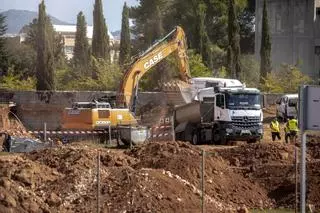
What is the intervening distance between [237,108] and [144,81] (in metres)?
26.9

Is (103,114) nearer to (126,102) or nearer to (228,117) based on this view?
(126,102)

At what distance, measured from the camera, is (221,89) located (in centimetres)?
4056

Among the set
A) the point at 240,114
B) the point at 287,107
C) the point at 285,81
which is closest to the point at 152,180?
the point at 240,114

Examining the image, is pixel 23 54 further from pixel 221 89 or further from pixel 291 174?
pixel 291 174

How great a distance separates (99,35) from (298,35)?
75.3 feet

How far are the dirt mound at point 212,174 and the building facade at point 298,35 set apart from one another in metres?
56.6

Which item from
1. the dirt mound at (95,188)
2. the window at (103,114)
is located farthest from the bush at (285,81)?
the dirt mound at (95,188)

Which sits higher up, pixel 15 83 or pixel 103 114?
pixel 15 83

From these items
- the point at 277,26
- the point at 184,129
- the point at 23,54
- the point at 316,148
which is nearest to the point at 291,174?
the point at 316,148

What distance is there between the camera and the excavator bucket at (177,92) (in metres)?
52.5

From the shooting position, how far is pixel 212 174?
24141mm

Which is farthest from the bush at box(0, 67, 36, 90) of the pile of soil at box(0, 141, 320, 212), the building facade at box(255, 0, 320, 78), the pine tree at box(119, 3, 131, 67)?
the pile of soil at box(0, 141, 320, 212)

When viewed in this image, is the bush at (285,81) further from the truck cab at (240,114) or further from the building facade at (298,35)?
the truck cab at (240,114)

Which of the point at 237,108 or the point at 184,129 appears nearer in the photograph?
the point at 237,108
